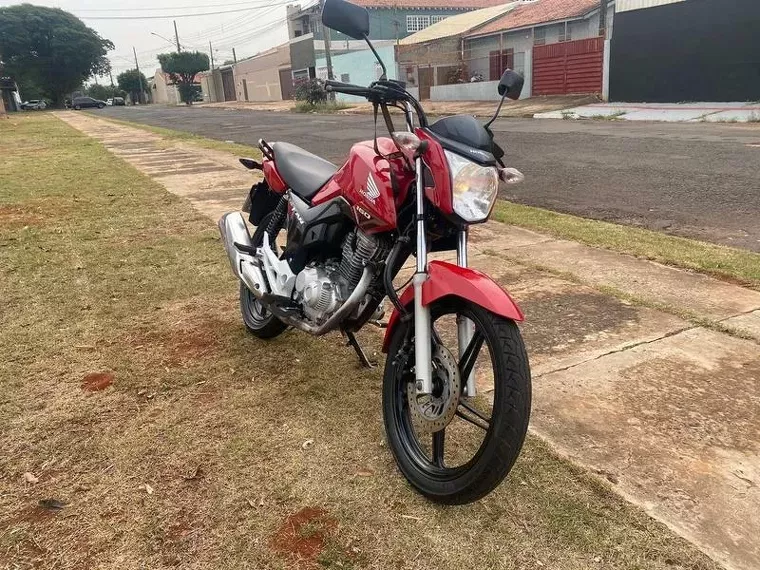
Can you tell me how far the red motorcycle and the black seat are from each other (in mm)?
13

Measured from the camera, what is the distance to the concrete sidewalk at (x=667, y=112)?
1640cm

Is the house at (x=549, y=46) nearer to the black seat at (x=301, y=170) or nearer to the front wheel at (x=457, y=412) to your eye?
the black seat at (x=301, y=170)

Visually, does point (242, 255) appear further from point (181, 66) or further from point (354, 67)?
point (181, 66)

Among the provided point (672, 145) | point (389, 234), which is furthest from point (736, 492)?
point (672, 145)

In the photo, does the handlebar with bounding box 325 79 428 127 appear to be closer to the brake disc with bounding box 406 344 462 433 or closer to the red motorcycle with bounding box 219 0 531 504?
the red motorcycle with bounding box 219 0 531 504

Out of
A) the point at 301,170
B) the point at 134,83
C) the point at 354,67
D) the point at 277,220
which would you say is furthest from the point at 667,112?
the point at 134,83

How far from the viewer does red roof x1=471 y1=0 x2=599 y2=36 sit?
95.1ft

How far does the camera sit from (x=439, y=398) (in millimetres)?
2189

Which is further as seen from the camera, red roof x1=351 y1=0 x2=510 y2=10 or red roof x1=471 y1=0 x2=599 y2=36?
red roof x1=351 y1=0 x2=510 y2=10

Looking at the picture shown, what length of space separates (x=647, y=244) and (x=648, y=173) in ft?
12.6

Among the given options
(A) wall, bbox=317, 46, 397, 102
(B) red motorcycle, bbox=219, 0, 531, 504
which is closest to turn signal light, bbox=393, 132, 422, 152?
(B) red motorcycle, bbox=219, 0, 531, 504

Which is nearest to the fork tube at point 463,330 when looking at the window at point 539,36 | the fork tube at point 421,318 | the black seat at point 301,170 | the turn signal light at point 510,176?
the fork tube at point 421,318

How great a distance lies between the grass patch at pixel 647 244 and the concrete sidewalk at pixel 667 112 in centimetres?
1247

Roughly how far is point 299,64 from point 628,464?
52.4 m
